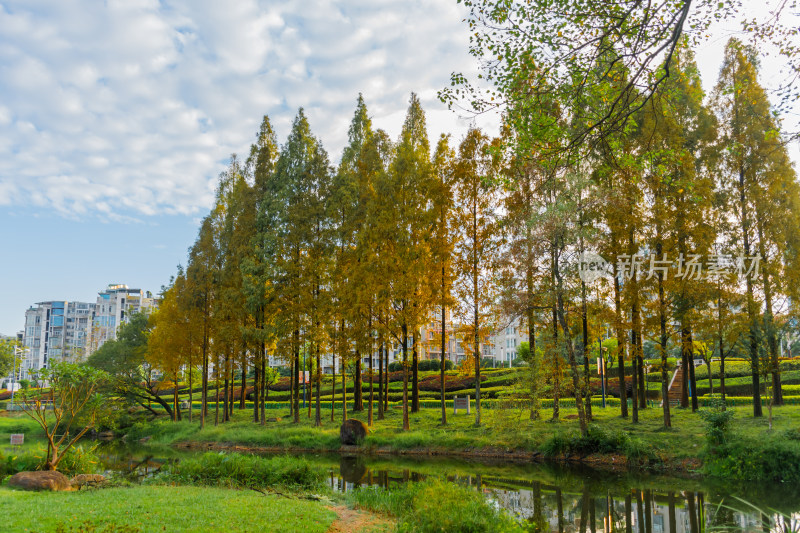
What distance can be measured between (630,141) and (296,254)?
15.3 meters

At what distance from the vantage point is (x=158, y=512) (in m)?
9.02

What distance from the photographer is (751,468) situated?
46.2 feet

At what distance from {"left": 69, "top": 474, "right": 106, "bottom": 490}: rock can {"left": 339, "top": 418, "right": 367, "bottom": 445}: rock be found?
385 inches

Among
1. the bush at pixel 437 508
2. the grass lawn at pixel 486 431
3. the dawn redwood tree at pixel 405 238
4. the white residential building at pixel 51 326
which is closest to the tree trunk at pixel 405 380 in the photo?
the dawn redwood tree at pixel 405 238

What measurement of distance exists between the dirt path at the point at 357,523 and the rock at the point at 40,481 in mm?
7003

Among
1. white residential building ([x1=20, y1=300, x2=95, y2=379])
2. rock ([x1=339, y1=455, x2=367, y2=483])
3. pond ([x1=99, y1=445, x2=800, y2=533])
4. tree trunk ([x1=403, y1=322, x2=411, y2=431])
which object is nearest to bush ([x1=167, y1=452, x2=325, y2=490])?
pond ([x1=99, y1=445, x2=800, y2=533])

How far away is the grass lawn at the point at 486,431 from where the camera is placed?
1720 cm

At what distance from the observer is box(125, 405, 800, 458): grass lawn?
677 inches

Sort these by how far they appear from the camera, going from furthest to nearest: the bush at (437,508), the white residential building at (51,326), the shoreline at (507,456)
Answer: the white residential building at (51,326)
the shoreline at (507,456)
the bush at (437,508)

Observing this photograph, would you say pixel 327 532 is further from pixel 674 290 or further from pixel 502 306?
pixel 674 290

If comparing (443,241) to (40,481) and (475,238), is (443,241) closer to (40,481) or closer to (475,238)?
(475,238)

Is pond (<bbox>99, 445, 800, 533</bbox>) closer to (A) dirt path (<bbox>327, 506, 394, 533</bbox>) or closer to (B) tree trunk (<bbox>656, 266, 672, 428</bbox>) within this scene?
(A) dirt path (<bbox>327, 506, 394, 533</bbox>)

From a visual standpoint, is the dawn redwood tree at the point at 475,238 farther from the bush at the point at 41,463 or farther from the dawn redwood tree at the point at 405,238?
the bush at the point at 41,463

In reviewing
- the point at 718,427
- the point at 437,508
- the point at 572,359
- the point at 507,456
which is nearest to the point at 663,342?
the point at 572,359
